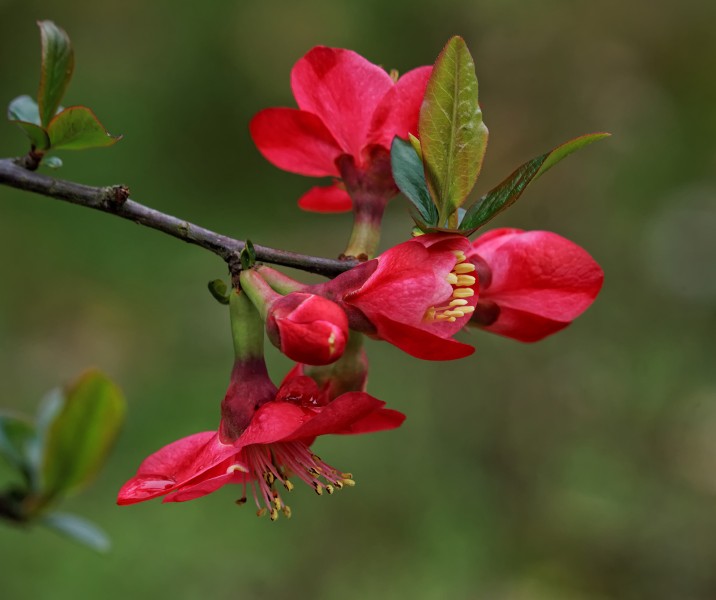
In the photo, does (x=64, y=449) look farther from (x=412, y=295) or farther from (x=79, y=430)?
(x=412, y=295)

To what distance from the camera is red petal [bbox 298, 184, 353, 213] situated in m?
0.64

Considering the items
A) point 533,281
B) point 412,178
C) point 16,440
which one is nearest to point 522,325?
point 533,281

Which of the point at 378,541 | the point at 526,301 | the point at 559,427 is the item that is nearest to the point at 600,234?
the point at 559,427

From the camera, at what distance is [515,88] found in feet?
8.58

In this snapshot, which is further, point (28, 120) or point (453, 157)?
point (28, 120)

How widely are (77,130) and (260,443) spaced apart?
234mm

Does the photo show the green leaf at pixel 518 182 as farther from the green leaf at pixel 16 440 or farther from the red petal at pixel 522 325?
the green leaf at pixel 16 440

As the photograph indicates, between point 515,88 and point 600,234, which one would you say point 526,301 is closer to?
point 600,234

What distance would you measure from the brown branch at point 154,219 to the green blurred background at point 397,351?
1247 millimetres

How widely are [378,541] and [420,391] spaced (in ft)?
1.36

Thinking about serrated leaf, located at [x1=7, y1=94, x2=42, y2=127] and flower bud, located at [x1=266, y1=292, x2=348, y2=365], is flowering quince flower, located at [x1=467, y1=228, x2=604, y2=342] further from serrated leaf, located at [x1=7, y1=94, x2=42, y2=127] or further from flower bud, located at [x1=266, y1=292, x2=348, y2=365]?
serrated leaf, located at [x1=7, y1=94, x2=42, y2=127]

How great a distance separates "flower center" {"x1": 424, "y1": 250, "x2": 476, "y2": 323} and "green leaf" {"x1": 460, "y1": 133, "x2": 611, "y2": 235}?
2cm

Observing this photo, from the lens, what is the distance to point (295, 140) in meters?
0.60

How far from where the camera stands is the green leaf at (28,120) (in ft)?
1.75
